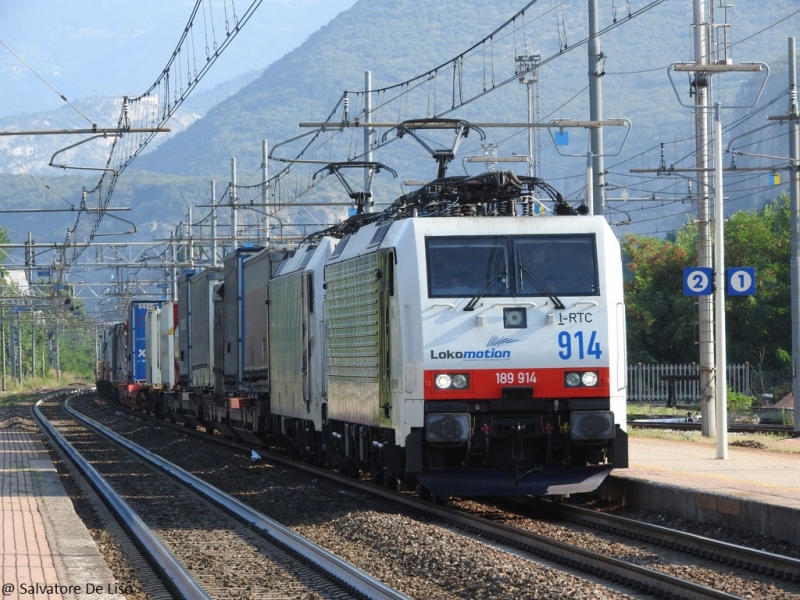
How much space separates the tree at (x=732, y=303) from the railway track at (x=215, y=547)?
1201 inches

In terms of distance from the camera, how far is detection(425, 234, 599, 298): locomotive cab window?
46.1 feet

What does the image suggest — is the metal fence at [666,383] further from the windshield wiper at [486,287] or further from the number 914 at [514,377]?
the number 914 at [514,377]

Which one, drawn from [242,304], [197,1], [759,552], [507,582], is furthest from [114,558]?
[242,304]

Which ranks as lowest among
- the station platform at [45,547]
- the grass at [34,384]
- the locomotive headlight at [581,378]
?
the grass at [34,384]

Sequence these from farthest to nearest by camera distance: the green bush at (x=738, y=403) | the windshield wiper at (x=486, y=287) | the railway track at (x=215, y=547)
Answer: the green bush at (x=738, y=403), the windshield wiper at (x=486, y=287), the railway track at (x=215, y=547)

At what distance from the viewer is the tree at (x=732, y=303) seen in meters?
47.4

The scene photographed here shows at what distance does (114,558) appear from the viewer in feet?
40.0

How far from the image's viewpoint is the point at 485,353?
13789mm

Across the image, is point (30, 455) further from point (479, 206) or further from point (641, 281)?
point (641, 281)

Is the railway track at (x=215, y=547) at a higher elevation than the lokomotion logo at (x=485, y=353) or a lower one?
lower

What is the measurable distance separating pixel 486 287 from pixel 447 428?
63.8 inches

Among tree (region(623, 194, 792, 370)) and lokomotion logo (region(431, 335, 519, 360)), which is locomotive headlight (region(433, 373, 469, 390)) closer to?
lokomotion logo (region(431, 335, 519, 360))

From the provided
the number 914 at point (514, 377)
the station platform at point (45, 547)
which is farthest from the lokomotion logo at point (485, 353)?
the station platform at point (45, 547)

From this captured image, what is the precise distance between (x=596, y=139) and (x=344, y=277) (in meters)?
8.38
